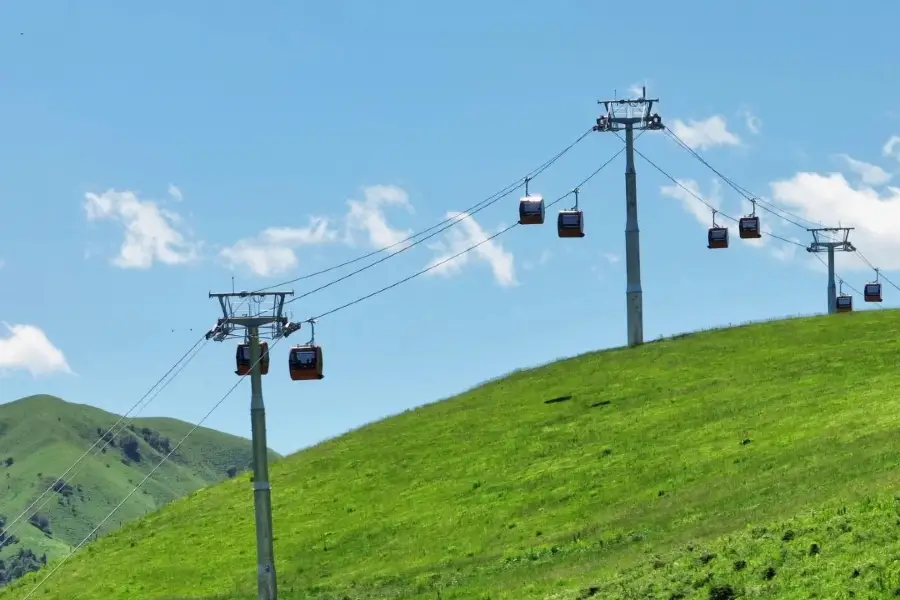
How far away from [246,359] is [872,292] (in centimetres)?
8167

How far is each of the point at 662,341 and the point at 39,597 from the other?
43.3m

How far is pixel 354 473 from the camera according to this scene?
76.8 m

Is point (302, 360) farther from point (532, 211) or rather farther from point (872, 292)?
point (872, 292)

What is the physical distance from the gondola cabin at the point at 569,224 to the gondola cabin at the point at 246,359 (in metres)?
35.1

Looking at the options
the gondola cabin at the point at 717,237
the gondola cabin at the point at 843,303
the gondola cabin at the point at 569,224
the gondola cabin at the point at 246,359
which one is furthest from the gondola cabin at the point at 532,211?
the gondola cabin at the point at 843,303

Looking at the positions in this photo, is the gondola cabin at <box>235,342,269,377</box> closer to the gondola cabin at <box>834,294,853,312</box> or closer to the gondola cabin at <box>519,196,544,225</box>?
the gondola cabin at <box>519,196,544,225</box>

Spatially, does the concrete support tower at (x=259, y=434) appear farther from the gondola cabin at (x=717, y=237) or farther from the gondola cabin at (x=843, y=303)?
the gondola cabin at (x=843, y=303)

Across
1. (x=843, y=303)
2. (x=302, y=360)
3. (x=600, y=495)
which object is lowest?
(x=600, y=495)

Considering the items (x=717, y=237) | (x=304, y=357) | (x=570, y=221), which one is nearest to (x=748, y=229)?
(x=717, y=237)

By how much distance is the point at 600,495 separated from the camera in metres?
56.4

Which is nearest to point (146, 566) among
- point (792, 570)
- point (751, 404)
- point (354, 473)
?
point (354, 473)

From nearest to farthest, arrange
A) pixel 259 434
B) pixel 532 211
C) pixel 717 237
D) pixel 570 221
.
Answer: pixel 259 434 → pixel 532 211 → pixel 570 221 → pixel 717 237

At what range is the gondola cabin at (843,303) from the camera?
117m

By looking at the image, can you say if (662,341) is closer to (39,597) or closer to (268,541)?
(39,597)
